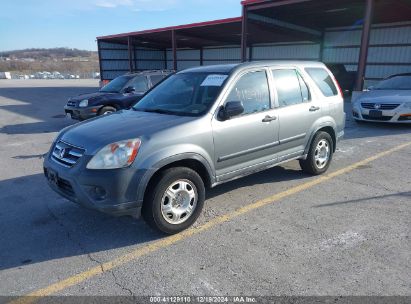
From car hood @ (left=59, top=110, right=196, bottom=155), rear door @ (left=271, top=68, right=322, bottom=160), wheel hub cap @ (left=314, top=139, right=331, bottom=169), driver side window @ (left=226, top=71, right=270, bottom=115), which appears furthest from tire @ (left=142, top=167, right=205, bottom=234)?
wheel hub cap @ (left=314, top=139, right=331, bottom=169)

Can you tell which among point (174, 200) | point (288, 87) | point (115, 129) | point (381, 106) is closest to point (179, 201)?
point (174, 200)

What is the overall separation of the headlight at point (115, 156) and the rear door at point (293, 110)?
2215mm

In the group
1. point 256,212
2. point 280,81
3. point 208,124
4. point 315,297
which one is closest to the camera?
point 315,297

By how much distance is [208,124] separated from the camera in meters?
3.74

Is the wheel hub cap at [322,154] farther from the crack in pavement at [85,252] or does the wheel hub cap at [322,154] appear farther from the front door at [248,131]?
the crack in pavement at [85,252]

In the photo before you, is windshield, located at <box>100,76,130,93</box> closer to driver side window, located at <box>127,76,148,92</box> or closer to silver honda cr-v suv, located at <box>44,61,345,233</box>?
driver side window, located at <box>127,76,148,92</box>

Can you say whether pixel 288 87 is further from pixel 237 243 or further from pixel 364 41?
pixel 364 41

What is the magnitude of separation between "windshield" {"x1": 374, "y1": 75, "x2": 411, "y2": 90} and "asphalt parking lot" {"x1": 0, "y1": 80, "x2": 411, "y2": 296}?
5.86 m

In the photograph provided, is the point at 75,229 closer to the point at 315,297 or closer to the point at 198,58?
the point at 315,297

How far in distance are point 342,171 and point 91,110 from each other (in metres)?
6.95

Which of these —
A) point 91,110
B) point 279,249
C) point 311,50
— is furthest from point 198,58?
point 279,249

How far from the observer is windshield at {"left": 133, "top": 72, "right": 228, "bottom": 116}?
404 cm

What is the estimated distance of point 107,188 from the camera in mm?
3166

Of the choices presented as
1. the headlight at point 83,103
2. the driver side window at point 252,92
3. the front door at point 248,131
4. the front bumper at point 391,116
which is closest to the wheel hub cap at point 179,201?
the front door at point 248,131
